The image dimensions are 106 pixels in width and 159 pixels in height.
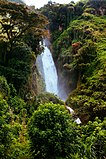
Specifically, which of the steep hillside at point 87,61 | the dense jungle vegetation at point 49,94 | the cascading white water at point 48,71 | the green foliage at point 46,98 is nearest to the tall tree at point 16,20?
the dense jungle vegetation at point 49,94

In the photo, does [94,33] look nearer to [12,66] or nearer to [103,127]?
[12,66]

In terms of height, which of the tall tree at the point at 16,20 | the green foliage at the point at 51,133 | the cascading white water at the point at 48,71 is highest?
the cascading white water at the point at 48,71

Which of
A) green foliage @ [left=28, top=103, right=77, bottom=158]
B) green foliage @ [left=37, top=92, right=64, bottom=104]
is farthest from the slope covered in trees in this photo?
green foliage @ [left=28, top=103, right=77, bottom=158]

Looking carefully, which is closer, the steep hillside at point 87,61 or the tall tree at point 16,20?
the tall tree at point 16,20

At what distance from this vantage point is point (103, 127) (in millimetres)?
15844

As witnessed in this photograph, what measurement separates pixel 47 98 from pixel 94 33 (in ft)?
56.7

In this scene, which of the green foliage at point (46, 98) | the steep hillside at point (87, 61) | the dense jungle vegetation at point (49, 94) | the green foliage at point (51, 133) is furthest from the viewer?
the steep hillside at point (87, 61)

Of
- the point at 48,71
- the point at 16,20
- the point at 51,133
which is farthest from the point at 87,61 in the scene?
the point at 51,133

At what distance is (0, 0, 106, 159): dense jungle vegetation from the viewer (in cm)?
1059

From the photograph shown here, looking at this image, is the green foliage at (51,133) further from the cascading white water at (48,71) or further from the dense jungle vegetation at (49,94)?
the cascading white water at (48,71)

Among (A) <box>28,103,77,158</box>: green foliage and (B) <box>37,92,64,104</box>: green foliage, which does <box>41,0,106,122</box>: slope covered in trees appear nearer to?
(B) <box>37,92,64,104</box>: green foliage

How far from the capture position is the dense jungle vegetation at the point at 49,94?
10.6 metres

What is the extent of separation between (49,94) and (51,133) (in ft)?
38.6

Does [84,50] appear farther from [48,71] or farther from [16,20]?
[16,20]
